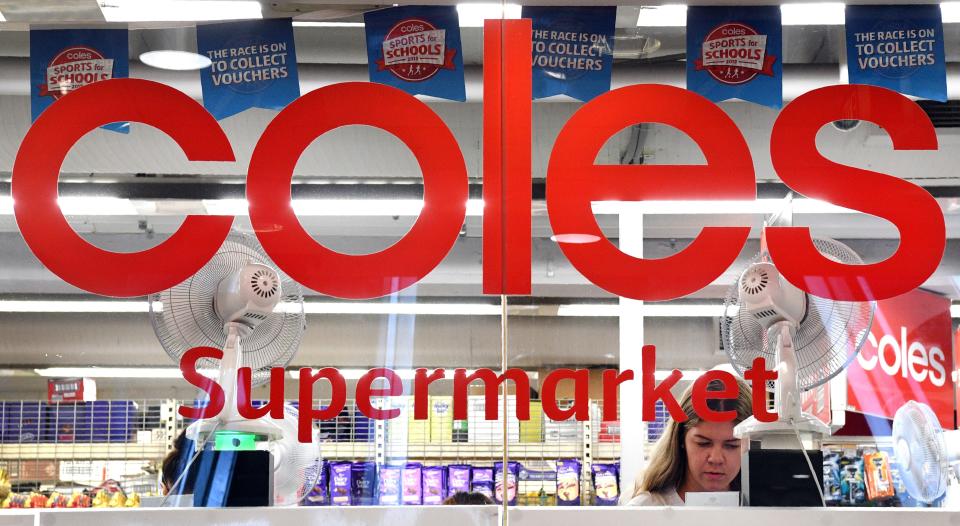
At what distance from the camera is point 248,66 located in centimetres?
353

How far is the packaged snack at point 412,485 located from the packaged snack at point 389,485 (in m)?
0.02

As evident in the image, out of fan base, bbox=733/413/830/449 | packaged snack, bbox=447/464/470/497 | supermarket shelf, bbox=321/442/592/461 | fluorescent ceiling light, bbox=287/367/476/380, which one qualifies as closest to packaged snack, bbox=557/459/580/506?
supermarket shelf, bbox=321/442/592/461

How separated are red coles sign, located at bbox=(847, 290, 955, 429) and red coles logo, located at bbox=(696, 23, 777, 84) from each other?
84 centimetres

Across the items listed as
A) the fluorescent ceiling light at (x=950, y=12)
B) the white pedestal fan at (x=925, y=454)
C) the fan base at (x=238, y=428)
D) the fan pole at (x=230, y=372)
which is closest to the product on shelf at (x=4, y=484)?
the fan base at (x=238, y=428)

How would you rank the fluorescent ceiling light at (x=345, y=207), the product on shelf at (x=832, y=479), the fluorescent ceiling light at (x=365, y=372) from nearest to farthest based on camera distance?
the product on shelf at (x=832, y=479)
the fluorescent ceiling light at (x=365, y=372)
the fluorescent ceiling light at (x=345, y=207)

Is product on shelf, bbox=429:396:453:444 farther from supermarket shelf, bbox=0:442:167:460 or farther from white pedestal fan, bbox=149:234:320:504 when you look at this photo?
supermarket shelf, bbox=0:442:167:460

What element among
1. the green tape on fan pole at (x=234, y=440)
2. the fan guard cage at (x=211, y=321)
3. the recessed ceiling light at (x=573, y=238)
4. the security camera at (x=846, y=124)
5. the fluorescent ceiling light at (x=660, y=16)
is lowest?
the green tape on fan pole at (x=234, y=440)

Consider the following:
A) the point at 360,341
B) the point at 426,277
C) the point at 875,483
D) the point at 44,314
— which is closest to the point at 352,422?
the point at 360,341

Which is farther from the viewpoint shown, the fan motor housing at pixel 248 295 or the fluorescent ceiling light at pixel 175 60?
the fluorescent ceiling light at pixel 175 60

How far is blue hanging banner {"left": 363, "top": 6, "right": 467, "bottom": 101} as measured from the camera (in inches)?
139

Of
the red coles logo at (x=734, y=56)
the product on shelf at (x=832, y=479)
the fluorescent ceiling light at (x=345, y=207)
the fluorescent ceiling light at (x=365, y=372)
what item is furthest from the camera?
the red coles logo at (x=734, y=56)

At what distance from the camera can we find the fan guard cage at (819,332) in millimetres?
3363

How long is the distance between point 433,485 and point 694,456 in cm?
81

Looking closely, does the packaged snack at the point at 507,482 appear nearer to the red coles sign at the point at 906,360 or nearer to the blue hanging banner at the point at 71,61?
the red coles sign at the point at 906,360
